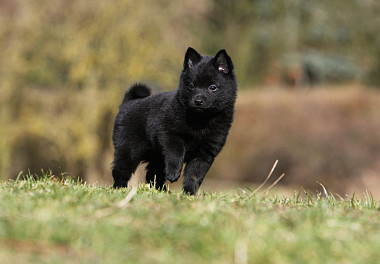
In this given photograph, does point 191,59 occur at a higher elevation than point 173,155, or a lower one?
higher

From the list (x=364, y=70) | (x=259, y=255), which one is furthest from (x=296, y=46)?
(x=259, y=255)

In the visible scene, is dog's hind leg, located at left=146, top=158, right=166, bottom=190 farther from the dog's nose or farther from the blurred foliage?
the blurred foliage

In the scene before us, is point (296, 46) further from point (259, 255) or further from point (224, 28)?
point (259, 255)

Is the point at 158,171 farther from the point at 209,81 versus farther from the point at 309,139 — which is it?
the point at 309,139

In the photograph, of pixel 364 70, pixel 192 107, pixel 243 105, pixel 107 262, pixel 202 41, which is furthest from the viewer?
pixel 364 70

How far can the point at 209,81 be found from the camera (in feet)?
18.7

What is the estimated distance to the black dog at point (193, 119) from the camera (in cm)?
551

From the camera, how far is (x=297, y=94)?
2216cm

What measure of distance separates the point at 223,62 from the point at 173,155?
106cm

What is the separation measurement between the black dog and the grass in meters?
1.62

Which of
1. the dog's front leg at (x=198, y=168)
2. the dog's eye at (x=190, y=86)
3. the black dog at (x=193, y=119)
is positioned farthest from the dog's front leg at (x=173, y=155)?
the dog's eye at (x=190, y=86)

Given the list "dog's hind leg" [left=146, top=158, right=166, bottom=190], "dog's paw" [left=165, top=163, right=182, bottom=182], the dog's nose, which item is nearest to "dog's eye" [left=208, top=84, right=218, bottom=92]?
the dog's nose

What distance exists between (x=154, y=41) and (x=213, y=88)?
1262 centimetres

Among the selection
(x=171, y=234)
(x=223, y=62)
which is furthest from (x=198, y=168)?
(x=171, y=234)
